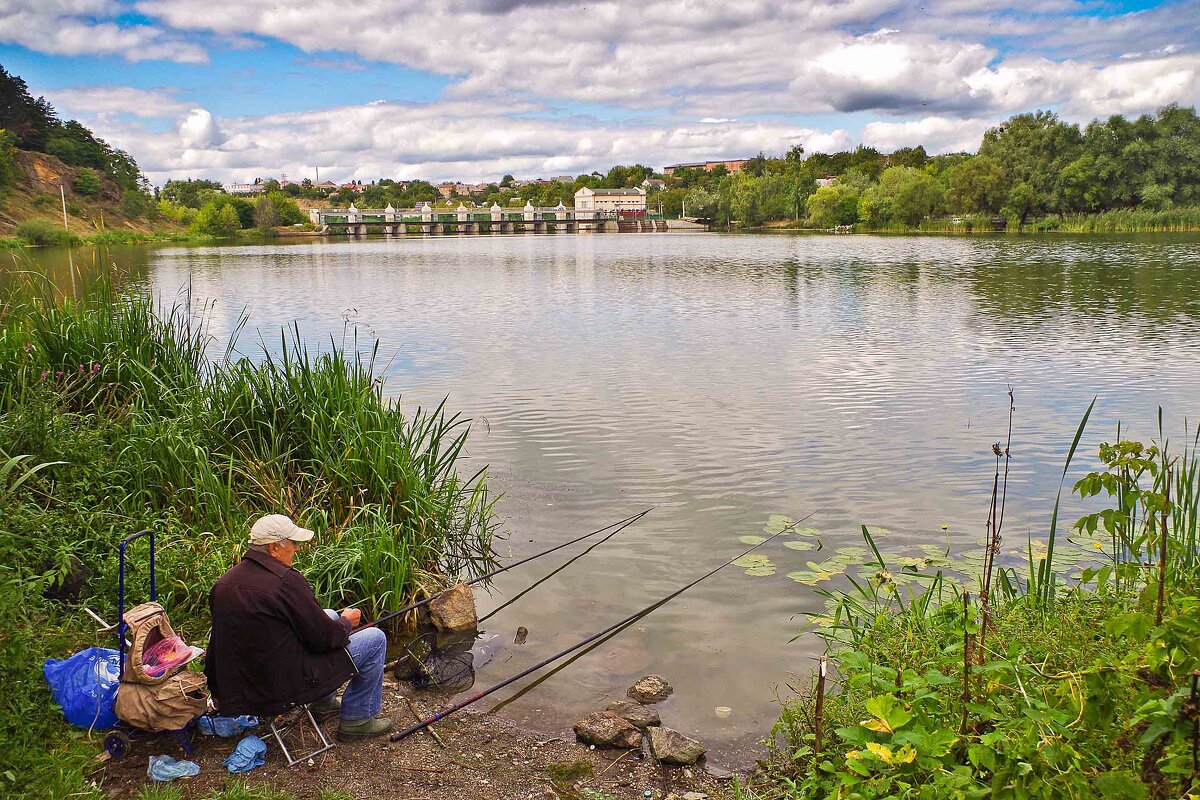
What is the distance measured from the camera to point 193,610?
568 cm

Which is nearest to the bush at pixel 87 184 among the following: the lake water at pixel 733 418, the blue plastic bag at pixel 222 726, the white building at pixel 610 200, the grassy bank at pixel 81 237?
the grassy bank at pixel 81 237

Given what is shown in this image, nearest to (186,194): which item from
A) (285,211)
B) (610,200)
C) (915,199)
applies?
(285,211)

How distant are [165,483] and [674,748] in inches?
171

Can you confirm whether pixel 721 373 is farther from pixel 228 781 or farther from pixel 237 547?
pixel 228 781

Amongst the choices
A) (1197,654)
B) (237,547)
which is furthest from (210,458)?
(1197,654)

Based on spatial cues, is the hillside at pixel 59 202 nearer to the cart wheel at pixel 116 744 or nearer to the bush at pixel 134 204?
the bush at pixel 134 204

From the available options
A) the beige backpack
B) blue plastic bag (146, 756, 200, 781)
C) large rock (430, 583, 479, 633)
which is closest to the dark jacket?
the beige backpack

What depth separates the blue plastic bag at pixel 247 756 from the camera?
426cm

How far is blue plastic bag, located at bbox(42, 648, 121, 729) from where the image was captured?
14.1ft

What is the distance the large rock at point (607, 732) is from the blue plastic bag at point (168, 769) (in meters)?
2.00

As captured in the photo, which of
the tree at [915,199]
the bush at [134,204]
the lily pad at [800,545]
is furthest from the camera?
the bush at [134,204]

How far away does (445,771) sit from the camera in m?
4.49

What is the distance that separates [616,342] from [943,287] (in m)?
15.2

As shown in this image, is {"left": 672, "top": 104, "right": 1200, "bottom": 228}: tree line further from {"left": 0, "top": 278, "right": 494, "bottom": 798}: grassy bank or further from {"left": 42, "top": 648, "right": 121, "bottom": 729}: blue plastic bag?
{"left": 42, "top": 648, "right": 121, "bottom": 729}: blue plastic bag
